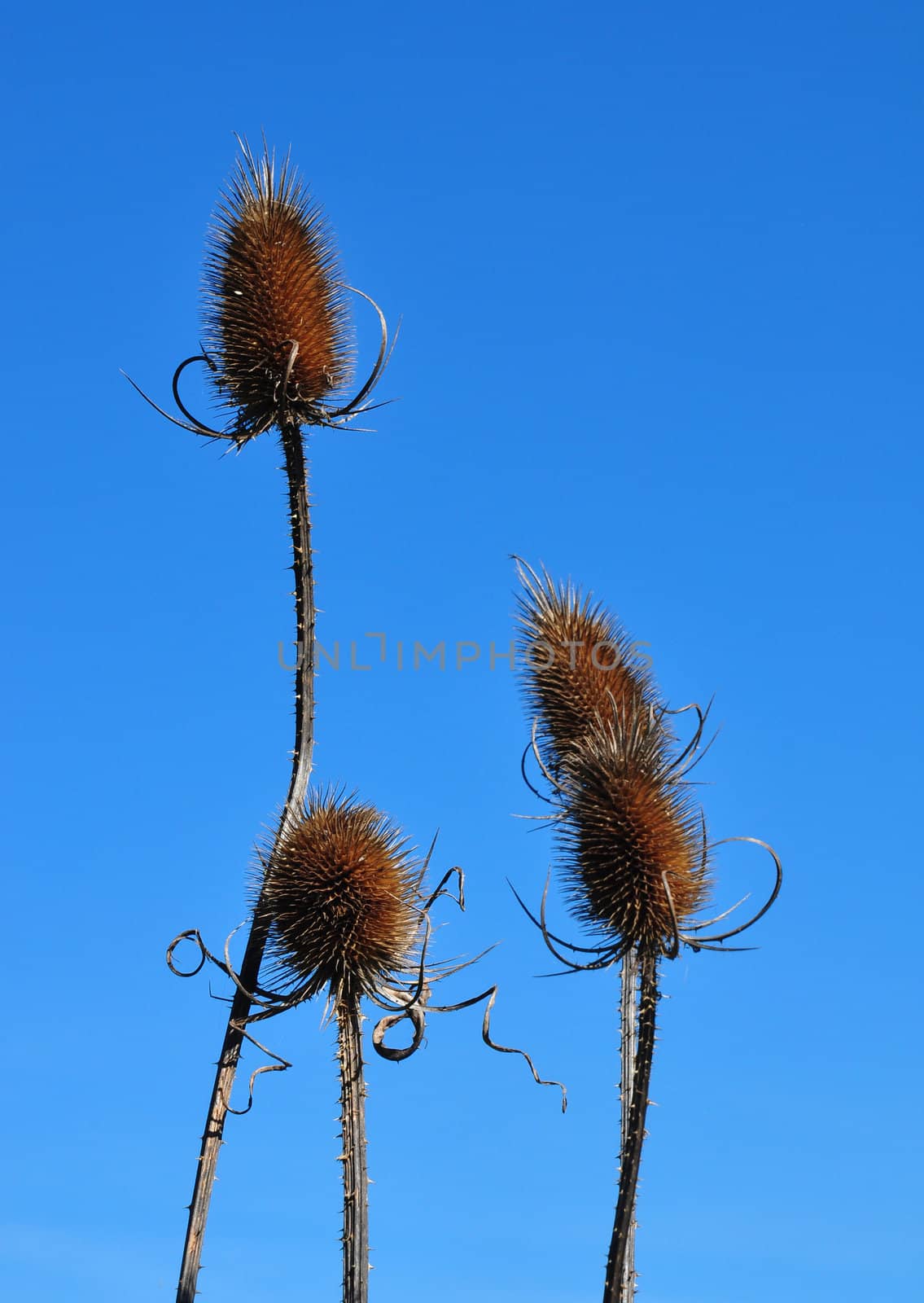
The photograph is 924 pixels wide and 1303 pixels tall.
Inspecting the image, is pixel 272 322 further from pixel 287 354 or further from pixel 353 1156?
pixel 353 1156

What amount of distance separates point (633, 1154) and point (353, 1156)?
1.88 meters

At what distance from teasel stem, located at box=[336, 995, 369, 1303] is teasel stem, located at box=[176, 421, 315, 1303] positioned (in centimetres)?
65

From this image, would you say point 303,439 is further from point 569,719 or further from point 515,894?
point 515,894

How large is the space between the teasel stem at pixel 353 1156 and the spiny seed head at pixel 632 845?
5.42 feet

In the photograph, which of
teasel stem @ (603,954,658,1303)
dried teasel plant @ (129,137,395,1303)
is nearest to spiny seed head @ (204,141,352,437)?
dried teasel plant @ (129,137,395,1303)

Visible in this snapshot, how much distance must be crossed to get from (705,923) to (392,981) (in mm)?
2089

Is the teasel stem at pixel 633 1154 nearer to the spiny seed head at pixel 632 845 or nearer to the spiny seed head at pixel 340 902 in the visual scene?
the spiny seed head at pixel 632 845

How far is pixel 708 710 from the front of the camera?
830 cm

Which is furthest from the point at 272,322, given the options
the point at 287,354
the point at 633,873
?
the point at 633,873

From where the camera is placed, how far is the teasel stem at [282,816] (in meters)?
8.18

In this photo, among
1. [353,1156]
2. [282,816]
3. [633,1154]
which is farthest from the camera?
[282,816]

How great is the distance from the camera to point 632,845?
7262 mm

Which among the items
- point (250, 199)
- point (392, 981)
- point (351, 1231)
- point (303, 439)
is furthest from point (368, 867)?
point (250, 199)

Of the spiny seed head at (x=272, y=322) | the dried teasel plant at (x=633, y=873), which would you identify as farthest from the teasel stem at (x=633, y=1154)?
the spiny seed head at (x=272, y=322)
